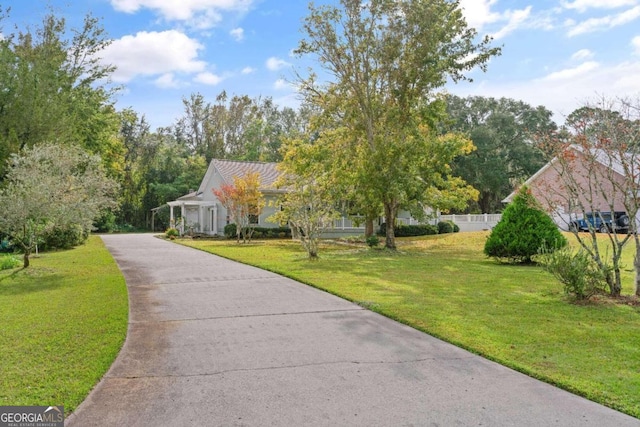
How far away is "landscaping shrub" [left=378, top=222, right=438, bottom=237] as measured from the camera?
29.7m

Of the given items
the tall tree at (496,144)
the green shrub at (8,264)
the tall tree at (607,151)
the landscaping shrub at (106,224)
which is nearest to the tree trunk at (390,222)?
the tall tree at (607,151)

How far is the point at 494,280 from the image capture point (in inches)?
420

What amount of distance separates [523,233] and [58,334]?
1238 cm

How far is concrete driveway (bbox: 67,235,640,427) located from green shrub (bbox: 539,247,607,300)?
133 inches

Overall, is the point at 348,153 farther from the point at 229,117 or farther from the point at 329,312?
the point at 229,117

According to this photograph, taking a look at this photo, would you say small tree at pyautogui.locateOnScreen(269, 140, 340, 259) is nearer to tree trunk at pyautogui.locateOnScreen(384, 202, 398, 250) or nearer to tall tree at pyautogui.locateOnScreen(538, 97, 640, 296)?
tree trunk at pyautogui.locateOnScreen(384, 202, 398, 250)

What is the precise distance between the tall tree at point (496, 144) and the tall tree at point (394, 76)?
23.4 m

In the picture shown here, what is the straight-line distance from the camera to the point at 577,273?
7738 mm

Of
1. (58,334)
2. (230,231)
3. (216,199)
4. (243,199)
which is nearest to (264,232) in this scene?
(230,231)

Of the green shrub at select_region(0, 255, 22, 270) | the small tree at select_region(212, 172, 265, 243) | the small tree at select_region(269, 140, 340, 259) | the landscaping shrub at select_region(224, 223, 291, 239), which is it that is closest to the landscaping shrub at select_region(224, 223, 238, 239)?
the landscaping shrub at select_region(224, 223, 291, 239)

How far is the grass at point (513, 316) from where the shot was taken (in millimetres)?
4492

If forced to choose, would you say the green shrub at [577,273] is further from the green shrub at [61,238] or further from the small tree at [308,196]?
the green shrub at [61,238]

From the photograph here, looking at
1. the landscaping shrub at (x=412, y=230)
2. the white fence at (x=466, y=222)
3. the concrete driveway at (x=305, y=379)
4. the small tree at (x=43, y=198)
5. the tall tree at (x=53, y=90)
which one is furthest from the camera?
the white fence at (x=466, y=222)

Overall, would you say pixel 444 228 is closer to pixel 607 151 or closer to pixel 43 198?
pixel 607 151
